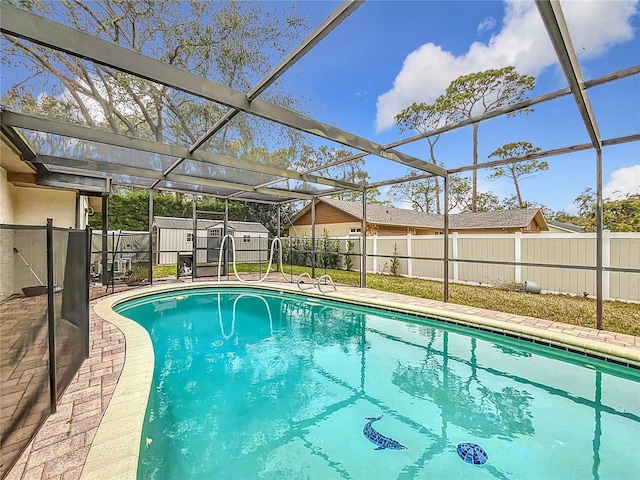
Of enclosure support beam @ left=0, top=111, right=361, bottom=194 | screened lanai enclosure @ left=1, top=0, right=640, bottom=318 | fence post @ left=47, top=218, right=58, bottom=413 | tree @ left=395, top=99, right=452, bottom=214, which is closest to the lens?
fence post @ left=47, top=218, right=58, bottom=413

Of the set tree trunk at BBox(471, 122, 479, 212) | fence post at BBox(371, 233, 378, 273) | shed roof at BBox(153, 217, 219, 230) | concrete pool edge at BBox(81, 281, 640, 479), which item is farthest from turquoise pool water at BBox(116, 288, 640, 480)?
shed roof at BBox(153, 217, 219, 230)

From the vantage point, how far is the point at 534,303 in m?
6.61

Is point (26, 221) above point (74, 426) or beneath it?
above

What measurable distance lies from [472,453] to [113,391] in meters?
3.15

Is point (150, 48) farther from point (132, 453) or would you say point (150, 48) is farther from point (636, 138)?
point (636, 138)

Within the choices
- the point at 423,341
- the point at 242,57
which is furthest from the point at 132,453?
the point at 423,341

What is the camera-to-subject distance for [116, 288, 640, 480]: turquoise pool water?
90.8 inches

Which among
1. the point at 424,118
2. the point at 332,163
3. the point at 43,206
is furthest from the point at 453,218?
the point at 43,206

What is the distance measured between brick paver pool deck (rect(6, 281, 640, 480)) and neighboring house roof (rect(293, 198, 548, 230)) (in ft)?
37.1

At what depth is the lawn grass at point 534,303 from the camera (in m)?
5.11

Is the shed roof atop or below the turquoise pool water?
atop

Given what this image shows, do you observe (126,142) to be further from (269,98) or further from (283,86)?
(283,86)

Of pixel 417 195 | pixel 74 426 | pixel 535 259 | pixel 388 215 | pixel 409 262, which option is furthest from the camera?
pixel 417 195

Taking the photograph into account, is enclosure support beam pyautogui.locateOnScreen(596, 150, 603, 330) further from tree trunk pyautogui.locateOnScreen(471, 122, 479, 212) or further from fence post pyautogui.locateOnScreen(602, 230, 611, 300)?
fence post pyautogui.locateOnScreen(602, 230, 611, 300)
